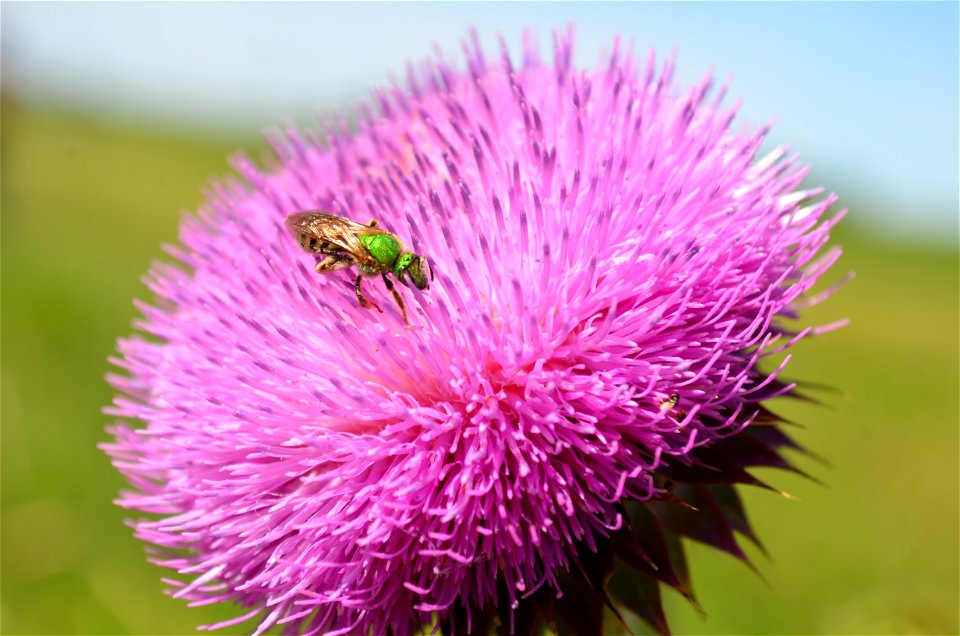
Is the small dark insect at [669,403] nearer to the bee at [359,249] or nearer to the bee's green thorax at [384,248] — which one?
the bee at [359,249]

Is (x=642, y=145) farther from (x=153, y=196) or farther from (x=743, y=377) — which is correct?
(x=153, y=196)

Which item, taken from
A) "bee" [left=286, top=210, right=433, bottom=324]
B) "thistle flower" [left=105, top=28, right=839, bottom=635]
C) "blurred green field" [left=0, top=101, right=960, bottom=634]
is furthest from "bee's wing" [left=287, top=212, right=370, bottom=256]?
"blurred green field" [left=0, top=101, right=960, bottom=634]

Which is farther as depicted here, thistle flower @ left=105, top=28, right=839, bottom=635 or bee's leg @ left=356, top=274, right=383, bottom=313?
bee's leg @ left=356, top=274, right=383, bottom=313

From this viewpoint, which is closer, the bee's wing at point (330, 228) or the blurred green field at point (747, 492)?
the bee's wing at point (330, 228)

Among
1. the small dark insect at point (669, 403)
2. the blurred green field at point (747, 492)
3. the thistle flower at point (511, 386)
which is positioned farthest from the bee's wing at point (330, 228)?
the blurred green field at point (747, 492)

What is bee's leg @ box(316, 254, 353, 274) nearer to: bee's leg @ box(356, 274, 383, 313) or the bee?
the bee

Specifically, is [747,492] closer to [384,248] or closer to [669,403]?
[669,403]
